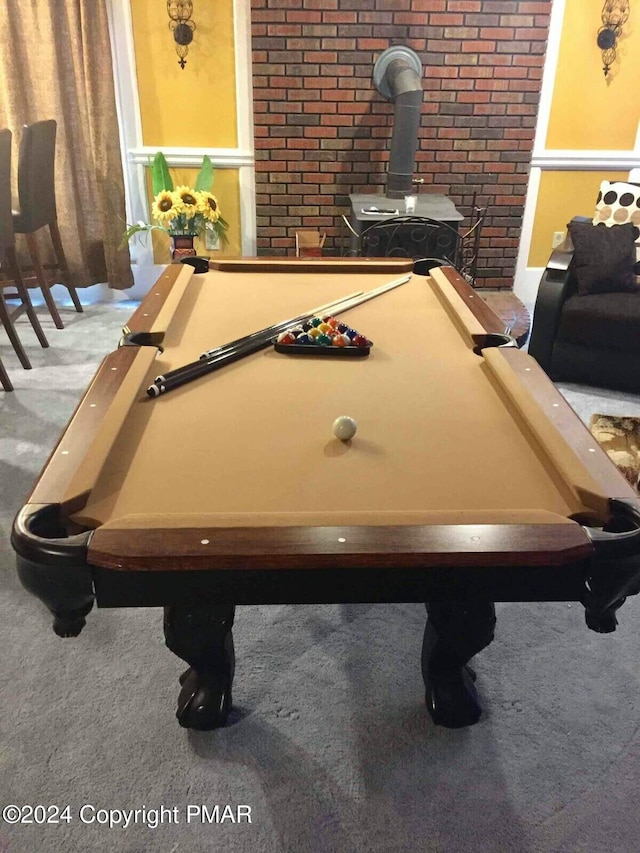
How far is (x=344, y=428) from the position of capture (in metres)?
1.35

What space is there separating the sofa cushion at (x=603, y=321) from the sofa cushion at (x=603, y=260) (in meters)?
0.05

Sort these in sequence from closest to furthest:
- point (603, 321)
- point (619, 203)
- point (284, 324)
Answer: point (284, 324)
point (603, 321)
point (619, 203)

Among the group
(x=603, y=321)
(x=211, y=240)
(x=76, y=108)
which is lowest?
(x=603, y=321)

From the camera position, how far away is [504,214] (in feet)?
14.3


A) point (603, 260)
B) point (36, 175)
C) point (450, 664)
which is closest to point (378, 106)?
point (603, 260)

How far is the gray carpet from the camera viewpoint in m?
1.40

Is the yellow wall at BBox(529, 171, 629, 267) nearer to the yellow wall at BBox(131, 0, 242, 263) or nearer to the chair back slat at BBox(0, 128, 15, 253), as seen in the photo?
the yellow wall at BBox(131, 0, 242, 263)

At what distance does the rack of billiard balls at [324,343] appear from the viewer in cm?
181

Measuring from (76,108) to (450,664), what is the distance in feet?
13.1

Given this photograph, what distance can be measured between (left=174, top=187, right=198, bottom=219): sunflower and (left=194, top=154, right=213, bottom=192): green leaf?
0.13 metres

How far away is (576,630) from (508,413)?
837mm

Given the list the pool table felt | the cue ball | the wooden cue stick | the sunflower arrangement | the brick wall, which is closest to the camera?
the pool table felt

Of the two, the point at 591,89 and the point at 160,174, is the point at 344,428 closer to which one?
the point at 160,174

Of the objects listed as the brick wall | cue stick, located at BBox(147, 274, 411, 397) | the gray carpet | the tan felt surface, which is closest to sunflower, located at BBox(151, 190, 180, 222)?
the brick wall
